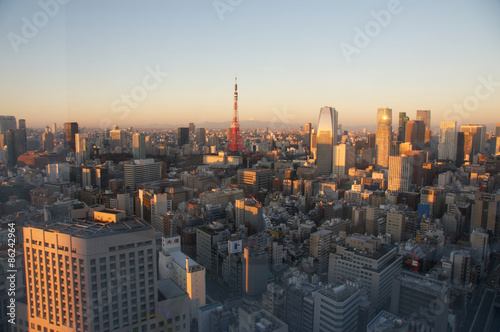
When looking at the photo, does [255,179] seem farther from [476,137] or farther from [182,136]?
[476,137]

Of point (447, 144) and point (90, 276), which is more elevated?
point (447, 144)

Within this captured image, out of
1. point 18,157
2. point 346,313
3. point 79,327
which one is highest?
point 18,157

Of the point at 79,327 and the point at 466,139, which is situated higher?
the point at 466,139

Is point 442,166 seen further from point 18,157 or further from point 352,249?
point 18,157

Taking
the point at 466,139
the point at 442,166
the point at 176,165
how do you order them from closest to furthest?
the point at 442,166
the point at 466,139
the point at 176,165

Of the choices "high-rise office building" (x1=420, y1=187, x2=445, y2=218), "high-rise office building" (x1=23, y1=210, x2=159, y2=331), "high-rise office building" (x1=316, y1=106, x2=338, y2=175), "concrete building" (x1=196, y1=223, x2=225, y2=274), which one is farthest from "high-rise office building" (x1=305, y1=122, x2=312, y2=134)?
"high-rise office building" (x1=23, y1=210, x2=159, y2=331)

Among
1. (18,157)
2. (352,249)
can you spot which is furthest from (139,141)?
(352,249)

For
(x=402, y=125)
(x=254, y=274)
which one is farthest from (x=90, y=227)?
(x=402, y=125)

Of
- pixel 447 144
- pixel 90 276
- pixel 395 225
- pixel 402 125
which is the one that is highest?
pixel 402 125
